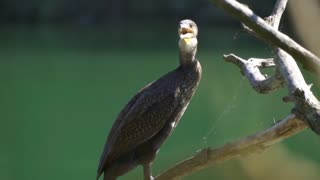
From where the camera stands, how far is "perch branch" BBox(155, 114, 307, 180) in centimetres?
166

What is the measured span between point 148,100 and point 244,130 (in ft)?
11.1

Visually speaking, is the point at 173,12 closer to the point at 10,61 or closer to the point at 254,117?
the point at 10,61

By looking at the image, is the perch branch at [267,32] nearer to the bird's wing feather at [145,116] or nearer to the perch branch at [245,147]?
the perch branch at [245,147]

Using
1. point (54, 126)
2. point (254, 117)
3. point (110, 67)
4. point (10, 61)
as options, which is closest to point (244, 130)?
point (254, 117)

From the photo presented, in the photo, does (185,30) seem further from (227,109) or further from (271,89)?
(227,109)

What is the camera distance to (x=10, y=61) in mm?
10492

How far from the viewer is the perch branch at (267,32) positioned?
0.93 metres

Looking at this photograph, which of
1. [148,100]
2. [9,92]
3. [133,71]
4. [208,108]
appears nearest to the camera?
[148,100]

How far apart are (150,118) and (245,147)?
1.21 ft

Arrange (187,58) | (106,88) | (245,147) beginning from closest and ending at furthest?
(245,147) < (187,58) < (106,88)

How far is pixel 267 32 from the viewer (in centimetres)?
94

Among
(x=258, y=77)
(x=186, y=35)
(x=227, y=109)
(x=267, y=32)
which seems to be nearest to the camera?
(x=267, y=32)

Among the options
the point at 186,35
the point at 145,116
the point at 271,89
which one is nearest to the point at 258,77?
the point at 271,89

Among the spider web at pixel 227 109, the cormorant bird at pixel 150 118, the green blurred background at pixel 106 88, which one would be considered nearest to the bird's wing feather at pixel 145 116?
the cormorant bird at pixel 150 118
